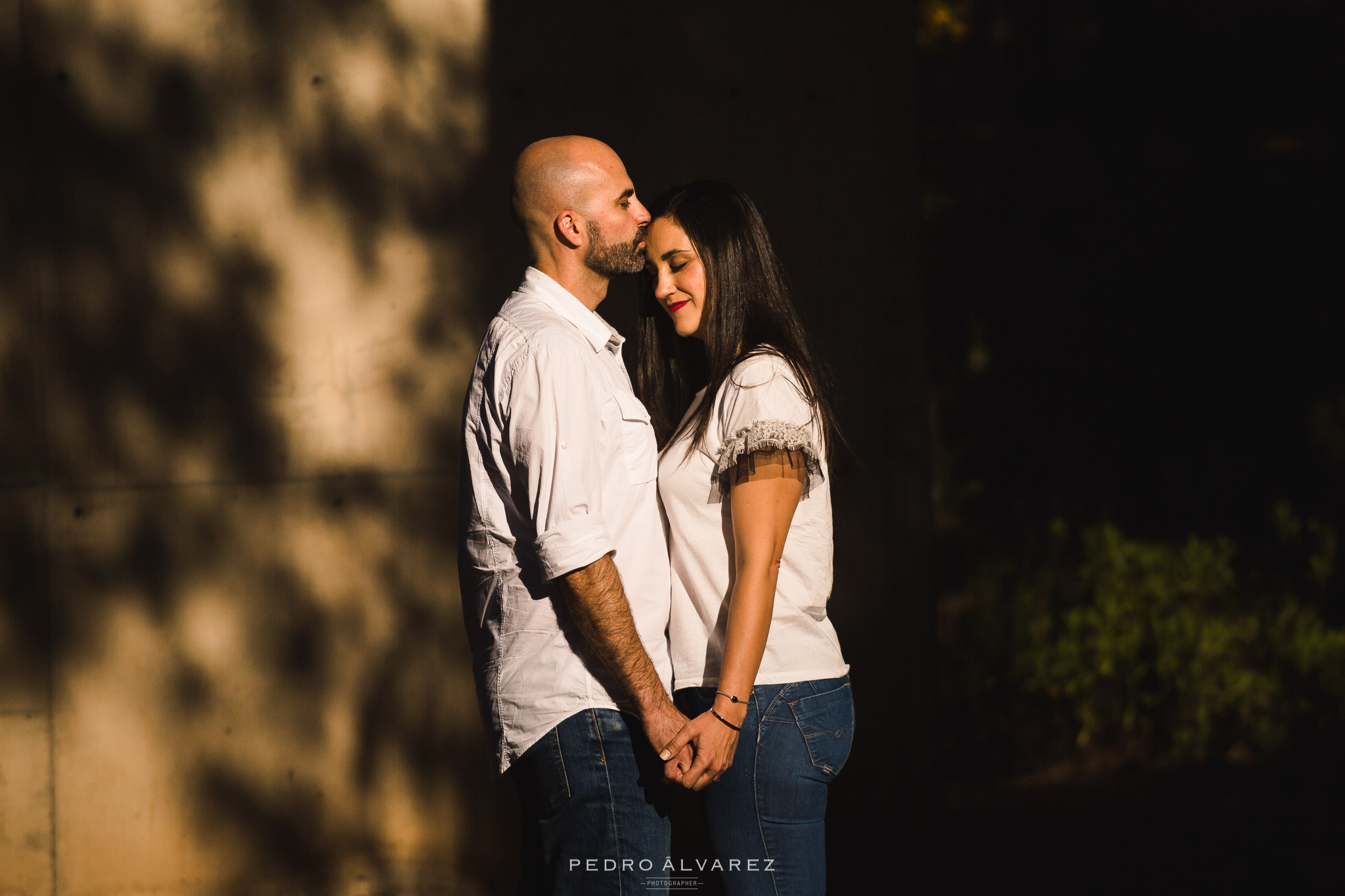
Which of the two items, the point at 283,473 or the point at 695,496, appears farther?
the point at 283,473

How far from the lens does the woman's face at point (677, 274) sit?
2.41 meters

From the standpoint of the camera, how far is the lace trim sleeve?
2.19m

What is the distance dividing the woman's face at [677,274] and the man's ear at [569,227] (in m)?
0.18

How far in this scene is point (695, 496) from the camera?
90.3 inches

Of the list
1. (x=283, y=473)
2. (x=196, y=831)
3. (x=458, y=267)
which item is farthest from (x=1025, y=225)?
(x=196, y=831)

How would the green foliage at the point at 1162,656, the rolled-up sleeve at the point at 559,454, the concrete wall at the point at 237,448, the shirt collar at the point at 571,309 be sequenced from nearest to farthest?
the rolled-up sleeve at the point at 559,454, the shirt collar at the point at 571,309, the concrete wall at the point at 237,448, the green foliage at the point at 1162,656

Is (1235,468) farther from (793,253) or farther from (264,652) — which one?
(264,652)

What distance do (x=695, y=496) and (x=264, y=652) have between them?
203 centimetres

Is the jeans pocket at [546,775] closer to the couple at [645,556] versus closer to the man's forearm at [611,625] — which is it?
the couple at [645,556]

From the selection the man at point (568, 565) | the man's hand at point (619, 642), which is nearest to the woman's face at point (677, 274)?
the man at point (568, 565)

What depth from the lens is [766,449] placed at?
2.20 metres

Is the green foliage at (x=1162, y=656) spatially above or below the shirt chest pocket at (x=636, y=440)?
below

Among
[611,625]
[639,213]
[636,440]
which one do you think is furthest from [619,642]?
[639,213]

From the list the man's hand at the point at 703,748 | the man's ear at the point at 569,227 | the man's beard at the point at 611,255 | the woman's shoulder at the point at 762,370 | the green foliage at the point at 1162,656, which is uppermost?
the man's ear at the point at 569,227
